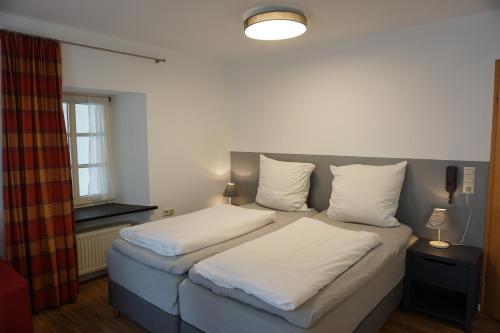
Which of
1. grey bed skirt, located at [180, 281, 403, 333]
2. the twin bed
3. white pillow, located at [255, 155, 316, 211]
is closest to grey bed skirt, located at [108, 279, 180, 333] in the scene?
the twin bed

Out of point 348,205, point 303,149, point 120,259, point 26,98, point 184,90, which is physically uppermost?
point 184,90

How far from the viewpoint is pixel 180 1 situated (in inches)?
81.3

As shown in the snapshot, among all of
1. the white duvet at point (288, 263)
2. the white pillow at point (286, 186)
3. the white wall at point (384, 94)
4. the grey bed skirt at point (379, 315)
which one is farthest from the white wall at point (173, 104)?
the grey bed skirt at point (379, 315)

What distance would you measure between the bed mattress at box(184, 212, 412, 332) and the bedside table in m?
0.10

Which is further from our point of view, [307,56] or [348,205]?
[307,56]

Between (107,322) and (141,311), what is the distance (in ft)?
1.44

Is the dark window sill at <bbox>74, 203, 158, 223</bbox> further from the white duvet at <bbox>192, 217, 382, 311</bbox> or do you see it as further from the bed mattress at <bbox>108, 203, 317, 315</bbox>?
the white duvet at <bbox>192, 217, 382, 311</bbox>

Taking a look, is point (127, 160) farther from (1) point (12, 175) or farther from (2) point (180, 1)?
(2) point (180, 1)

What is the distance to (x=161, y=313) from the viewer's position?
6.41 ft

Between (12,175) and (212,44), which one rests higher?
(212,44)

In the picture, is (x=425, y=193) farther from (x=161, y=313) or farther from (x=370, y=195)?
(x=161, y=313)

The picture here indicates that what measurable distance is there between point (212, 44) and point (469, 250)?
8.92ft

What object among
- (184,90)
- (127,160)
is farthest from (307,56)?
(127,160)

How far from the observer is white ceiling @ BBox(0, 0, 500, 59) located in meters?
2.12
